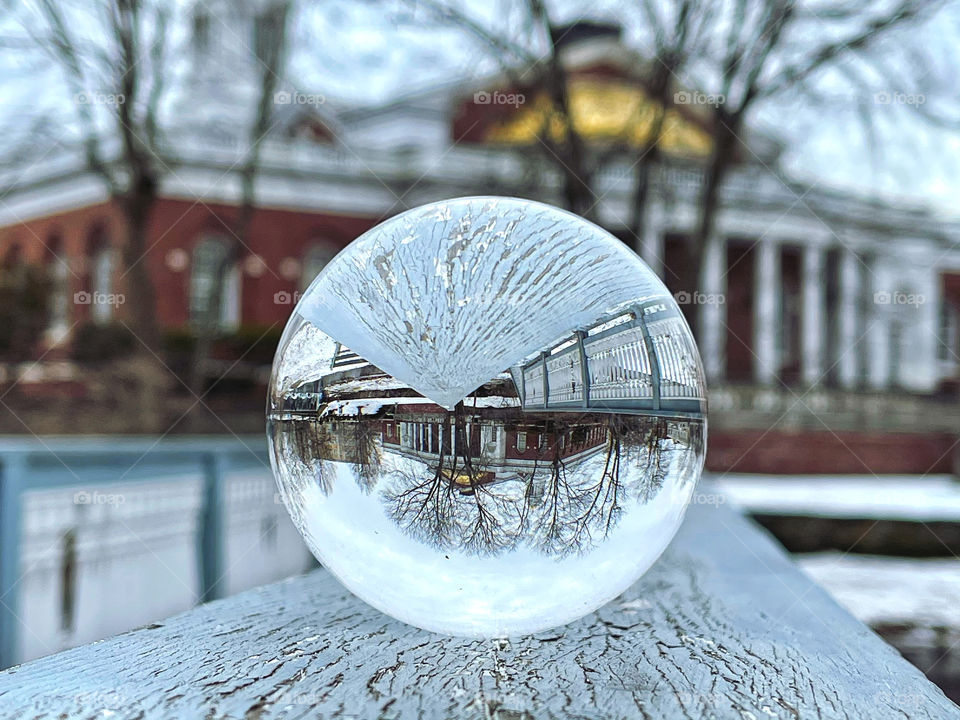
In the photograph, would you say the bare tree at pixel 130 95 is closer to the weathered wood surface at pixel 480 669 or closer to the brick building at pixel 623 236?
the brick building at pixel 623 236

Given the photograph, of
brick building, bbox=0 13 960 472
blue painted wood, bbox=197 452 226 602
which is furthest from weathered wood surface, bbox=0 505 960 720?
brick building, bbox=0 13 960 472

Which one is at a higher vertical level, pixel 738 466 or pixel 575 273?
pixel 575 273

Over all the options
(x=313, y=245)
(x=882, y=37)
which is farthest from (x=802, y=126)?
(x=313, y=245)

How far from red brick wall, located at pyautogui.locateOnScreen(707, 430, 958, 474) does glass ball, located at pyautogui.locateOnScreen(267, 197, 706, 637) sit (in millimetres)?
15505

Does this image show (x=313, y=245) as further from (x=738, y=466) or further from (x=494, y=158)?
(x=738, y=466)

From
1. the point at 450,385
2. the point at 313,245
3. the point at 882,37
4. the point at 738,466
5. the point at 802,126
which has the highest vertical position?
the point at 313,245

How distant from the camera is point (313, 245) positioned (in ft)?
98.5

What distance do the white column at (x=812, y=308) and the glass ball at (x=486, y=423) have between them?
Result: 3026 cm

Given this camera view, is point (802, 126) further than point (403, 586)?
Yes

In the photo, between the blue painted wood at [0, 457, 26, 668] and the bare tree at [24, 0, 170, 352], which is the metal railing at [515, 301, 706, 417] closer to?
the blue painted wood at [0, 457, 26, 668]

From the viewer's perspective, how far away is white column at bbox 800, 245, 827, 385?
31.3 meters

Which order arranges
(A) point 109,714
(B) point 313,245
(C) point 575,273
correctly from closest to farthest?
(A) point 109,714, (C) point 575,273, (B) point 313,245

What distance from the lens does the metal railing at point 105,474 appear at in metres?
3.93

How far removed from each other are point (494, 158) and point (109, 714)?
24.9 metres
